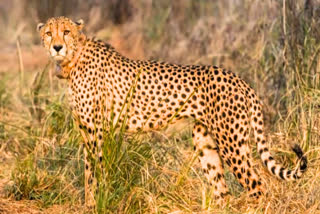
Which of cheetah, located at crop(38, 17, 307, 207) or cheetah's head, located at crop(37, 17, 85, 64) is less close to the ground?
cheetah's head, located at crop(37, 17, 85, 64)

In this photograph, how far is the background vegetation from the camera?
4605 millimetres

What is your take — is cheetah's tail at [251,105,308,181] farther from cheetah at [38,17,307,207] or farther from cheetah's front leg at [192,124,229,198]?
cheetah's front leg at [192,124,229,198]

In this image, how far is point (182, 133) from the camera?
6.36 m

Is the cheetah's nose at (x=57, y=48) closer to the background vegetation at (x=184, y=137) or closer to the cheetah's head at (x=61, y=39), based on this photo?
the cheetah's head at (x=61, y=39)

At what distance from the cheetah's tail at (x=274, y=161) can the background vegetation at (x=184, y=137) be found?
0.16m

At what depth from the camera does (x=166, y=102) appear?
16.1ft

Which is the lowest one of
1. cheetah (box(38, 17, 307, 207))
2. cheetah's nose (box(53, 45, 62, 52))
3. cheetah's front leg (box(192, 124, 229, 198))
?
cheetah's front leg (box(192, 124, 229, 198))

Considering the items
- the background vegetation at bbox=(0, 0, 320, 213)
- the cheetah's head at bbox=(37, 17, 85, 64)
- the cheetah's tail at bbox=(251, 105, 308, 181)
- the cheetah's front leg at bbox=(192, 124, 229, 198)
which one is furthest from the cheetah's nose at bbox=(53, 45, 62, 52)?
the cheetah's tail at bbox=(251, 105, 308, 181)

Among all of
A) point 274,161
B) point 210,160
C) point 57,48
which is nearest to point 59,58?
point 57,48

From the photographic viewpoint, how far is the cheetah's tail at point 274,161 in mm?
4430

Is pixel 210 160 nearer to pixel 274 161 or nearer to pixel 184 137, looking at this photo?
pixel 274 161

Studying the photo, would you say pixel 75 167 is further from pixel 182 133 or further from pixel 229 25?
pixel 229 25

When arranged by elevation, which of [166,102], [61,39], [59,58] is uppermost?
[61,39]

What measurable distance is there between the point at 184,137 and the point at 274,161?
1.75 metres
